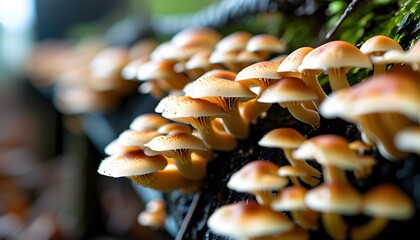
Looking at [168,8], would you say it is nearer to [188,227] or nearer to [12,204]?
[12,204]

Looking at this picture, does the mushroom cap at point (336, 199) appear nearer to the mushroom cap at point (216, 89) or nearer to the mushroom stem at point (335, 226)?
the mushroom stem at point (335, 226)

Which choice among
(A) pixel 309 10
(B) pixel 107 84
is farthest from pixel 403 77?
(B) pixel 107 84

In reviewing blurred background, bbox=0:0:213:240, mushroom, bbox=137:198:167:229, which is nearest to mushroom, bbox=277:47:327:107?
mushroom, bbox=137:198:167:229

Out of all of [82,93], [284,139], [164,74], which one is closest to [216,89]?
[284,139]

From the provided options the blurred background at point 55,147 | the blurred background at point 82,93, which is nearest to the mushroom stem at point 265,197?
the blurred background at point 82,93

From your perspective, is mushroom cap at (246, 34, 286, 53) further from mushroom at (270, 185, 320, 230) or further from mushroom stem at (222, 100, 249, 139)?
mushroom at (270, 185, 320, 230)

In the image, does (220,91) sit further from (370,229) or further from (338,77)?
(370,229)
